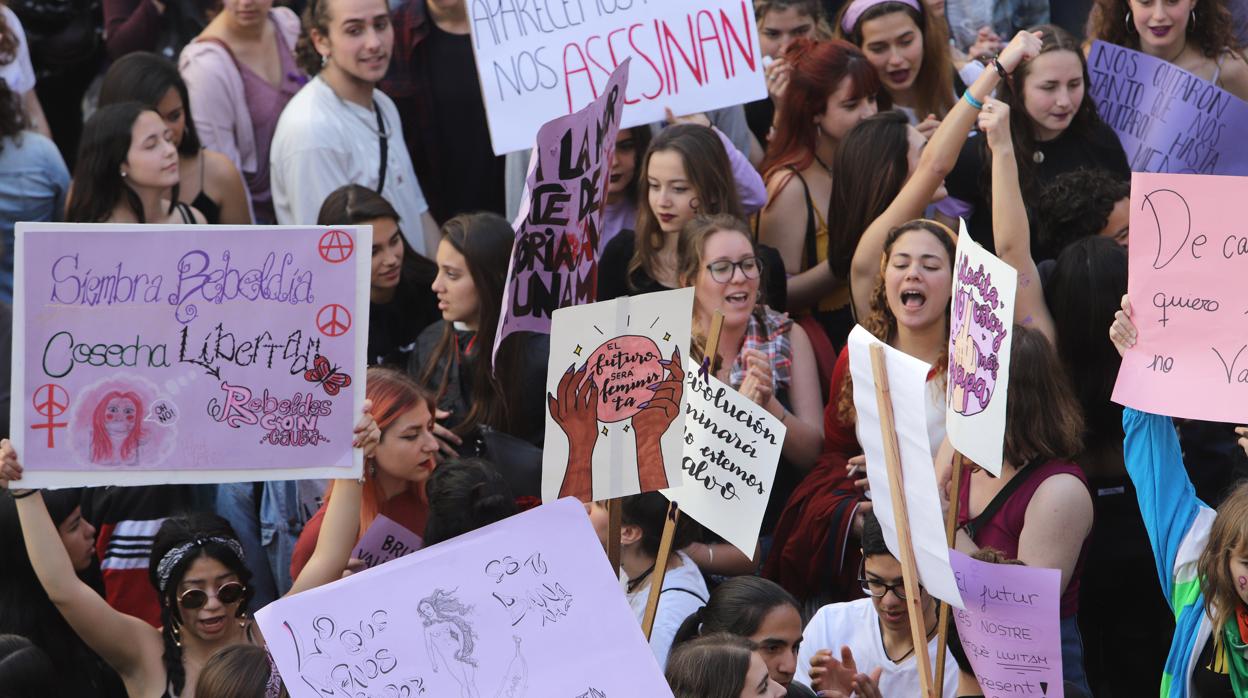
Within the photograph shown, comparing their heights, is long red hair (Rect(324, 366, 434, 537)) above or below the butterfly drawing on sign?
below

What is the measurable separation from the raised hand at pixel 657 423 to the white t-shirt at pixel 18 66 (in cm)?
393

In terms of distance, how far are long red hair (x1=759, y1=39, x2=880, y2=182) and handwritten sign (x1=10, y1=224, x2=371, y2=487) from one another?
2.78m

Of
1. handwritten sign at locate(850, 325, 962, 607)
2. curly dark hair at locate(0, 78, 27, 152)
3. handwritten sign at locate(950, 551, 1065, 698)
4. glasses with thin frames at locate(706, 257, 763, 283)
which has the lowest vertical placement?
handwritten sign at locate(950, 551, 1065, 698)

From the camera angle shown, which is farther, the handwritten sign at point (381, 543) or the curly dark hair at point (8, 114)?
the curly dark hair at point (8, 114)

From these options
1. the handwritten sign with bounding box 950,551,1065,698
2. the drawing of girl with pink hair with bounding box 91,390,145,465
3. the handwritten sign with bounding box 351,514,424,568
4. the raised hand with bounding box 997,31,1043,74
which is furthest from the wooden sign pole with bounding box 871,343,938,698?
the raised hand with bounding box 997,31,1043,74

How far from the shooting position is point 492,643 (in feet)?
13.1

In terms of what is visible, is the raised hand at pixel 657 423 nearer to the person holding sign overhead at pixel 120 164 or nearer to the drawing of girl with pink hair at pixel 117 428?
the drawing of girl with pink hair at pixel 117 428

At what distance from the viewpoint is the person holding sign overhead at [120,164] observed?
659 cm

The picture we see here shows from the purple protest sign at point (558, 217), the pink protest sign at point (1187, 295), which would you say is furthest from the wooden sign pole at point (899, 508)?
the purple protest sign at point (558, 217)

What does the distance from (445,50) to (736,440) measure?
3.54 m

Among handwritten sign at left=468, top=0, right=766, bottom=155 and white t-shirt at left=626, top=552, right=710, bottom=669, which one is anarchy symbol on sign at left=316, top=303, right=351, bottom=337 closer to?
white t-shirt at left=626, top=552, right=710, bottom=669

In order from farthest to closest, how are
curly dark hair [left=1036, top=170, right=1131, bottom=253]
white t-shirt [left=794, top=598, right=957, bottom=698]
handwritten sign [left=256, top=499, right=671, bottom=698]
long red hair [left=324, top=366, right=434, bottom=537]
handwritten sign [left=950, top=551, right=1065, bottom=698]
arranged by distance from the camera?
curly dark hair [left=1036, top=170, right=1131, bottom=253], long red hair [left=324, top=366, right=434, bottom=537], white t-shirt [left=794, top=598, right=957, bottom=698], handwritten sign [left=950, top=551, right=1065, bottom=698], handwritten sign [left=256, top=499, right=671, bottom=698]

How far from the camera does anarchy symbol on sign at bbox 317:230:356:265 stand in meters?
4.59

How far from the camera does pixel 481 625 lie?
402cm
